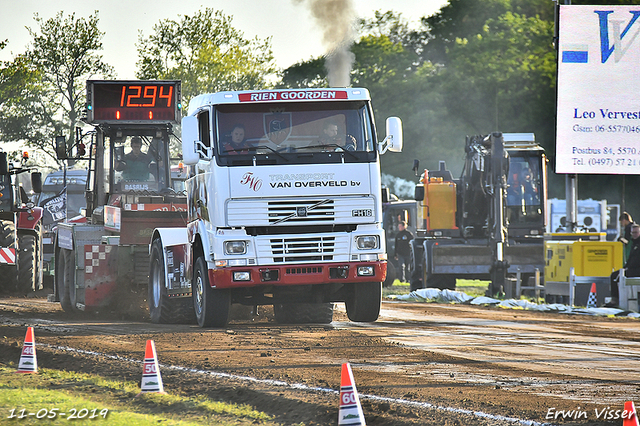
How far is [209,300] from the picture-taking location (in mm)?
13477

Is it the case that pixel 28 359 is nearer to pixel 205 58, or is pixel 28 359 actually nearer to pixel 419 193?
pixel 419 193

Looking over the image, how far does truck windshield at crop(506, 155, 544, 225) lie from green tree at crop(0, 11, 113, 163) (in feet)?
90.3

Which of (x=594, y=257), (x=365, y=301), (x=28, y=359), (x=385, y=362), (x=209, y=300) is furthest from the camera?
(x=594, y=257)

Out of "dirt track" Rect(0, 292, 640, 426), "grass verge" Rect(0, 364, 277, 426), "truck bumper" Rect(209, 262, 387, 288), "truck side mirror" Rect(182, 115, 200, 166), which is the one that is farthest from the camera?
"truck side mirror" Rect(182, 115, 200, 166)

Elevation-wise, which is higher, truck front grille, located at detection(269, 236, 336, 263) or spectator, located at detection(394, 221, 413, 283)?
truck front grille, located at detection(269, 236, 336, 263)

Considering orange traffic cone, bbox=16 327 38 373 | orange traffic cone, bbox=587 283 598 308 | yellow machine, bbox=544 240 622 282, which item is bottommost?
orange traffic cone, bbox=587 283 598 308

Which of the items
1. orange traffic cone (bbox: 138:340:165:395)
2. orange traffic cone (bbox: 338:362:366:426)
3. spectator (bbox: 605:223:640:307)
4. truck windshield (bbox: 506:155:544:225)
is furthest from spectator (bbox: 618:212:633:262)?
orange traffic cone (bbox: 338:362:366:426)

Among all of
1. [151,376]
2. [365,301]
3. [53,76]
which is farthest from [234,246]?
[53,76]

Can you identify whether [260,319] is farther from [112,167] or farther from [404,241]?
[404,241]

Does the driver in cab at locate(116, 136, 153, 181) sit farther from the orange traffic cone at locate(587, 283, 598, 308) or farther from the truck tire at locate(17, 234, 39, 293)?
the orange traffic cone at locate(587, 283, 598, 308)

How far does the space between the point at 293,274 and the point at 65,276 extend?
6168 millimetres

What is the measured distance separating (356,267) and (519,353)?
262cm

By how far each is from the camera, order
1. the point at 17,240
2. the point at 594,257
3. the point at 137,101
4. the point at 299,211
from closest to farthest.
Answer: the point at 299,211 → the point at 137,101 → the point at 594,257 → the point at 17,240

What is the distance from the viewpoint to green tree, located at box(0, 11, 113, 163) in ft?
159
